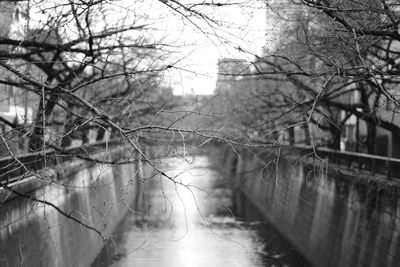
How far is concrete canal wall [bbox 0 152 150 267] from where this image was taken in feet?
32.3

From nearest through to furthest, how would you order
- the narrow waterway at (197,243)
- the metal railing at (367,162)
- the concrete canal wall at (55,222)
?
the concrete canal wall at (55,222) < the metal railing at (367,162) < the narrow waterway at (197,243)

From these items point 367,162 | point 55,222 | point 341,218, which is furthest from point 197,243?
point 367,162

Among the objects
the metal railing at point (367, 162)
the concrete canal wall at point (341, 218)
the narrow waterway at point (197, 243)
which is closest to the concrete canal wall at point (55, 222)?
the narrow waterway at point (197, 243)

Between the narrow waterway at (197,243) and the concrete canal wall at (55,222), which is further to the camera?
the narrow waterway at (197,243)

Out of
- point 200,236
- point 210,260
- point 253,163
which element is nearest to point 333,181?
point 210,260

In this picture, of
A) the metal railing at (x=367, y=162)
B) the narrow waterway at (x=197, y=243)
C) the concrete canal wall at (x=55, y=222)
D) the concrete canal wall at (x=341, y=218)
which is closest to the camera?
the concrete canal wall at (x=55, y=222)

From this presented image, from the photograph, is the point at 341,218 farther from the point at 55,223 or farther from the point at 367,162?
the point at 55,223

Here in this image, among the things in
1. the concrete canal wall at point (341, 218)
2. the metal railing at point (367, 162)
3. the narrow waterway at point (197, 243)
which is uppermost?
the metal railing at point (367, 162)

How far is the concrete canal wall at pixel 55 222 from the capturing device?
9.84 meters

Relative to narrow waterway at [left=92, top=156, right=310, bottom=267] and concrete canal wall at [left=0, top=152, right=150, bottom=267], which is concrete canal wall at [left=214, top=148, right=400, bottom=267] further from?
concrete canal wall at [left=0, top=152, right=150, bottom=267]

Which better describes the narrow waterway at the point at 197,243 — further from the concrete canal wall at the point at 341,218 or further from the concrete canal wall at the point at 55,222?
the concrete canal wall at the point at 55,222

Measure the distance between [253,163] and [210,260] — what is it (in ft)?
63.2

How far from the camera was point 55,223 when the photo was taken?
1405 cm

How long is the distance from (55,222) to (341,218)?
26.0ft
